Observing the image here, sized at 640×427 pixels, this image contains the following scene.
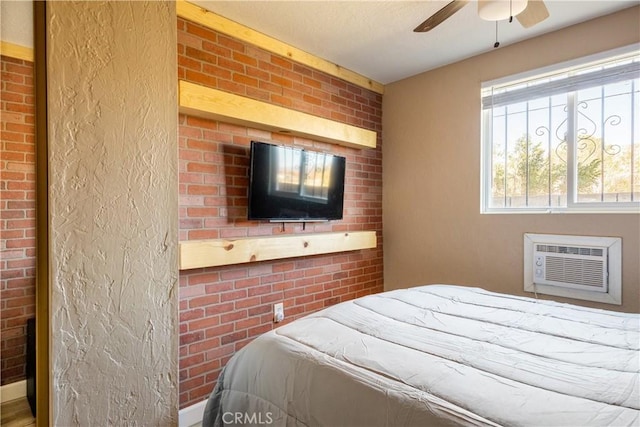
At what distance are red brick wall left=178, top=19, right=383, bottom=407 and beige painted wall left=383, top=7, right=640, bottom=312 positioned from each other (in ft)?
2.15

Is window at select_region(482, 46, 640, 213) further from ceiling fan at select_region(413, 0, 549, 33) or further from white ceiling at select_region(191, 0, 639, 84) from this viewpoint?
ceiling fan at select_region(413, 0, 549, 33)

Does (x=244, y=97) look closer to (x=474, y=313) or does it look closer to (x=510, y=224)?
(x=474, y=313)

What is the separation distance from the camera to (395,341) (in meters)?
1.30

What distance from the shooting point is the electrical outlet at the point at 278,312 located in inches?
101

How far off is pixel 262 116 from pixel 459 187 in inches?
68.8

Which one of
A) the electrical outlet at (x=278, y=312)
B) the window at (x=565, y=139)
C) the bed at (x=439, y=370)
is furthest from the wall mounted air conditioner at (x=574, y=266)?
the electrical outlet at (x=278, y=312)

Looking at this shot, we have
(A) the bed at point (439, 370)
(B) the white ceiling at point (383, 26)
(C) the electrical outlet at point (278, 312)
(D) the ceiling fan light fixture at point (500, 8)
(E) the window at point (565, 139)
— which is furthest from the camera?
(C) the electrical outlet at point (278, 312)

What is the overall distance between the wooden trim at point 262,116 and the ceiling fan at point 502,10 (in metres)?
1.06

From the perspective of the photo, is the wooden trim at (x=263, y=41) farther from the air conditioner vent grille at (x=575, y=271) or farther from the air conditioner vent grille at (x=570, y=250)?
the air conditioner vent grille at (x=575, y=271)

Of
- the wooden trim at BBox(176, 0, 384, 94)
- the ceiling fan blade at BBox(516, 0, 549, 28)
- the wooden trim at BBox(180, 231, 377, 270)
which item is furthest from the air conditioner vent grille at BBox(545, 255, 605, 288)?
the wooden trim at BBox(176, 0, 384, 94)

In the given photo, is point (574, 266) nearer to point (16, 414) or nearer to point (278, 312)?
point (278, 312)

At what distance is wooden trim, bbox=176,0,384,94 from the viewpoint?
2074 millimetres

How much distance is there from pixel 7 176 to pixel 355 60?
8.38 feet

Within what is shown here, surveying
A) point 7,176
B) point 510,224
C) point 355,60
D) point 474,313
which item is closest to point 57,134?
point 7,176
